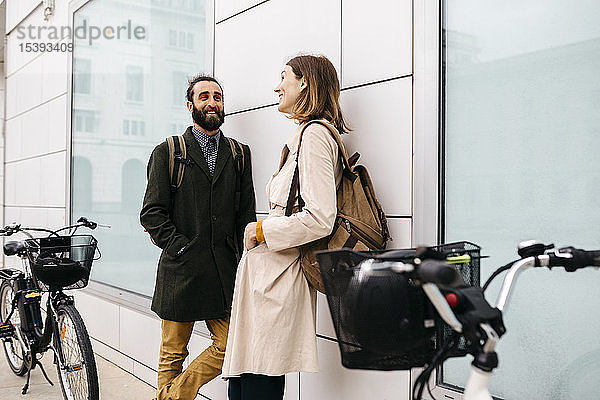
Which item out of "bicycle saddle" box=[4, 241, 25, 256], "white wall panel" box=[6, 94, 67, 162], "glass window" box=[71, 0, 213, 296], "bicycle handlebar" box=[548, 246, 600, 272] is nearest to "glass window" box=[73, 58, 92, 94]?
"glass window" box=[71, 0, 213, 296]

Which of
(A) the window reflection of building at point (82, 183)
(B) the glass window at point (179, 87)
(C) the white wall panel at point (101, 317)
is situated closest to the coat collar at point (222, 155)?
(B) the glass window at point (179, 87)

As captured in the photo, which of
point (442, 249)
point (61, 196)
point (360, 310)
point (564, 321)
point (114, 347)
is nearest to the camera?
point (360, 310)

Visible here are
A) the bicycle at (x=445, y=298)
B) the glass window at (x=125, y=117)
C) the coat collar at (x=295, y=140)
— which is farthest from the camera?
the glass window at (x=125, y=117)

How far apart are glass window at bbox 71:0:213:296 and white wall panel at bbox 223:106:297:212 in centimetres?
56

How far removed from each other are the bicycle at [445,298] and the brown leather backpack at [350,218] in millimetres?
817

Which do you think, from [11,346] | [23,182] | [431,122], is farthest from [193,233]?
[23,182]

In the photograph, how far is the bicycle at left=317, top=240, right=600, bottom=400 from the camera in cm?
140

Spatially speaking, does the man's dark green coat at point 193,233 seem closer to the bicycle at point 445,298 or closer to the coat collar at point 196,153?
the coat collar at point 196,153

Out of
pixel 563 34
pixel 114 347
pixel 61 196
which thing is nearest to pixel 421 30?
pixel 563 34

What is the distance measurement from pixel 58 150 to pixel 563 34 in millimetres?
5383

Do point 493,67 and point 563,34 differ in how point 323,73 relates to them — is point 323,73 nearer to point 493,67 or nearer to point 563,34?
point 493,67

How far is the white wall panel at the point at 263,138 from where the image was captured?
3.40 m

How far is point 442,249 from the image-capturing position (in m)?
1.86

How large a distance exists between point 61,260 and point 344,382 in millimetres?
1712
